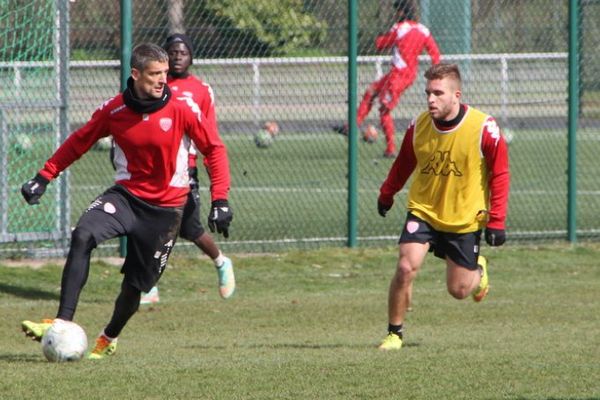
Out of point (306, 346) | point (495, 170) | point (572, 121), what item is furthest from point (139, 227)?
point (572, 121)

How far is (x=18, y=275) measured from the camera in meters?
11.7

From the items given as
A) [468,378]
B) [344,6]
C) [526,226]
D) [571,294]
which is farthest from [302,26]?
[468,378]

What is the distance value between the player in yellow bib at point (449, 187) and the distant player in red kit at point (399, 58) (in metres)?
5.14

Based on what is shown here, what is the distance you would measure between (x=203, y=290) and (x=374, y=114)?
484 centimetres

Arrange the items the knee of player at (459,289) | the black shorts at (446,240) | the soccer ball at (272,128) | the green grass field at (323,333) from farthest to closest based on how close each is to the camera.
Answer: the soccer ball at (272,128) → the knee of player at (459,289) → the black shorts at (446,240) → the green grass field at (323,333)

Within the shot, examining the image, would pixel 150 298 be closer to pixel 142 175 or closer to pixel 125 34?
pixel 125 34

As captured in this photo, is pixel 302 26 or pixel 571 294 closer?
pixel 571 294

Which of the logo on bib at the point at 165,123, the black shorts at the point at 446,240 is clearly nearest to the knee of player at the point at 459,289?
the black shorts at the point at 446,240

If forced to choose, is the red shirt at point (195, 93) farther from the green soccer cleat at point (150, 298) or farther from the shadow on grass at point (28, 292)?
the shadow on grass at point (28, 292)

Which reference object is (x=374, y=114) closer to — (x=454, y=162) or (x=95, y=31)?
(x=95, y=31)

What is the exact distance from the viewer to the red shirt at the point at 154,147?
8.02m

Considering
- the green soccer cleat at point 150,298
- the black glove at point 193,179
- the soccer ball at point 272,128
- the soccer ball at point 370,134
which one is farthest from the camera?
the soccer ball at point 272,128

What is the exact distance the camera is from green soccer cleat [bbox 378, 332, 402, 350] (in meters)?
8.55

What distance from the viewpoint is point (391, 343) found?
339 inches
